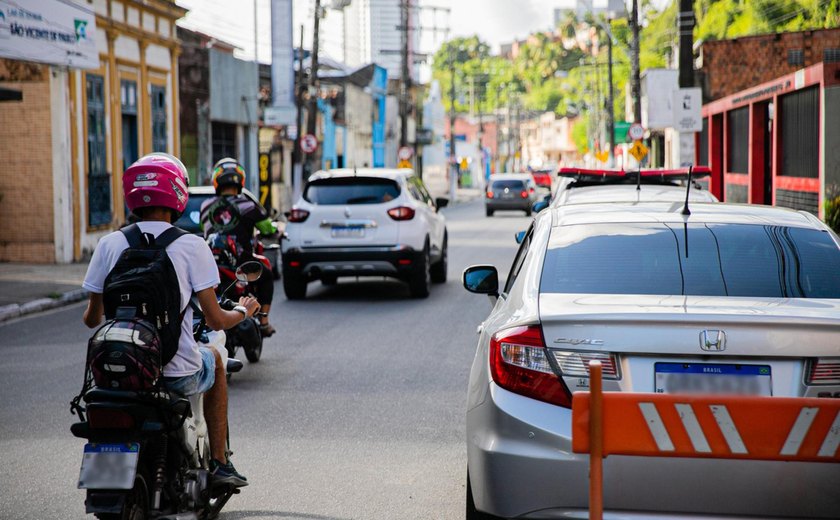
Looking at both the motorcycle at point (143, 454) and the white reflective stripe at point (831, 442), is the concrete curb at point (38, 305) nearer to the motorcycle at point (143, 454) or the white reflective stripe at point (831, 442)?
the motorcycle at point (143, 454)

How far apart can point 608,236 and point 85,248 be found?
801 inches

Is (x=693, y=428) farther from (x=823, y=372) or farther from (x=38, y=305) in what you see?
(x=38, y=305)

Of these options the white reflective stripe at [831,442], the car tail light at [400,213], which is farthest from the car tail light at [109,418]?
the car tail light at [400,213]

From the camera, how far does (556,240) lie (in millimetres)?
5457

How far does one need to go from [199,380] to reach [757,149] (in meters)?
23.3

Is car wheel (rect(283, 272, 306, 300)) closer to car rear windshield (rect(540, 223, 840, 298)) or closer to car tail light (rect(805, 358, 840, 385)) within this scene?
car rear windshield (rect(540, 223, 840, 298))

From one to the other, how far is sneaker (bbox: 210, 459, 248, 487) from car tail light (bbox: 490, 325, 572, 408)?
4.49ft

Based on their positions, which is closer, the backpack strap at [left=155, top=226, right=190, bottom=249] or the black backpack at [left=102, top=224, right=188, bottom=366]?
the black backpack at [left=102, top=224, right=188, bottom=366]

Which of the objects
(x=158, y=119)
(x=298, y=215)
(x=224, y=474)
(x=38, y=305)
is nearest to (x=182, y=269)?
(x=224, y=474)

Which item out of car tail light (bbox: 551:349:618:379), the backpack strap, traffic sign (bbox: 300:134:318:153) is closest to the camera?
car tail light (bbox: 551:349:618:379)

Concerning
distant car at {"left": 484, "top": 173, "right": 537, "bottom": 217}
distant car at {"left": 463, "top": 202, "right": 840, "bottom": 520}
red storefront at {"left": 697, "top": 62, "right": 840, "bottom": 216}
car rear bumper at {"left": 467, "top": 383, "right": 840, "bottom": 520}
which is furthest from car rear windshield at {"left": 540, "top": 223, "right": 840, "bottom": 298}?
distant car at {"left": 484, "top": 173, "right": 537, "bottom": 217}

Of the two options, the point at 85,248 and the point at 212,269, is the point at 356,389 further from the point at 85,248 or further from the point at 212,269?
the point at 85,248

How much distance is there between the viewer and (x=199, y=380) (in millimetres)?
4992

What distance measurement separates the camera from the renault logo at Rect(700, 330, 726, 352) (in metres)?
4.30
